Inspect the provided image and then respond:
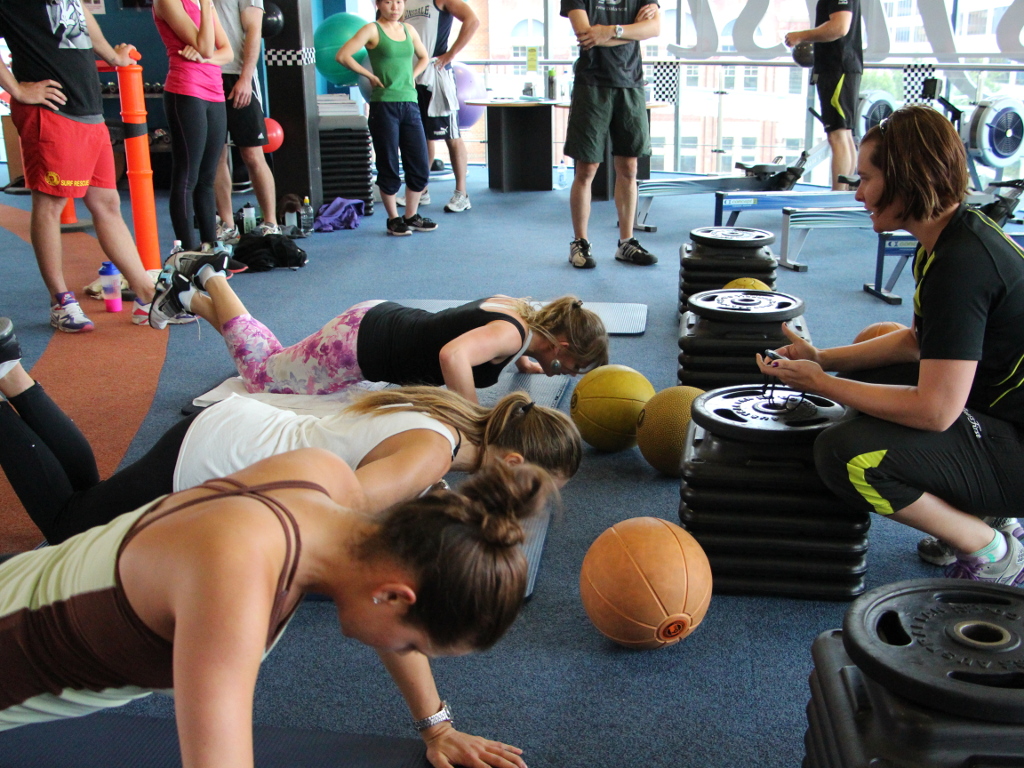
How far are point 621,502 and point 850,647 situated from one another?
4.13 feet

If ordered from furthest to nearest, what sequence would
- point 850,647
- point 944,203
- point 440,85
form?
point 440,85 → point 944,203 → point 850,647

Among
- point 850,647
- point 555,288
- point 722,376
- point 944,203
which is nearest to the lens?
point 850,647

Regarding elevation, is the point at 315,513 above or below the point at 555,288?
above

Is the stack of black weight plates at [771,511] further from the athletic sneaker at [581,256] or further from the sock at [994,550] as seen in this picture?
the athletic sneaker at [581,256]

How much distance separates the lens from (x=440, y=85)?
6766 mm

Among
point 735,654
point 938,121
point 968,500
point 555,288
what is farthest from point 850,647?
point 555,288

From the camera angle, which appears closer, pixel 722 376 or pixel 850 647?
pixel 850 647

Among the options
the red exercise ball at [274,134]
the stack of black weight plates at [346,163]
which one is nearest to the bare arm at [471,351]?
the red exercise ball at [274,134]

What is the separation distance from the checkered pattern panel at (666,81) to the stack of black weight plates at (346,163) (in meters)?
3.54

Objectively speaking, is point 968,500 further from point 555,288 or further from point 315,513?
point 555,288

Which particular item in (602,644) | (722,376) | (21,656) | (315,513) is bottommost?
(602,644)

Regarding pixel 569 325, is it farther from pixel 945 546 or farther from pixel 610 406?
pixel 945 546

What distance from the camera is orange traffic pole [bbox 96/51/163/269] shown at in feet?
14.1

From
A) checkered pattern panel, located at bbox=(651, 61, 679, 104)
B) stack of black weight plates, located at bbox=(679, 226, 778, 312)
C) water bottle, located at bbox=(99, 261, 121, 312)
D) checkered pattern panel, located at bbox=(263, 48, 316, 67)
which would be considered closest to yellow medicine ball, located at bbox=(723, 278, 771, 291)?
stack of black weight plates, located at bbox=(679, 226, 778, 312)
